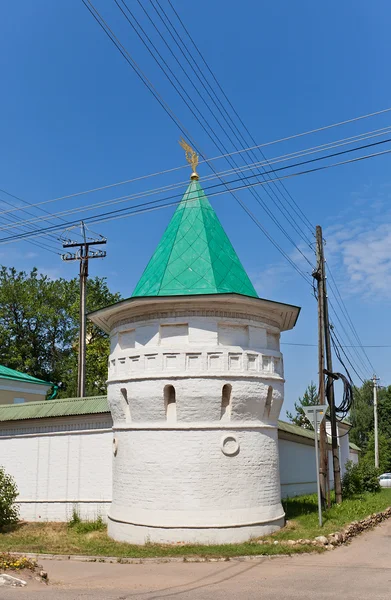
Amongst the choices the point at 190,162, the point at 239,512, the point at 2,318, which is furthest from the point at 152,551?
the point at 2,318

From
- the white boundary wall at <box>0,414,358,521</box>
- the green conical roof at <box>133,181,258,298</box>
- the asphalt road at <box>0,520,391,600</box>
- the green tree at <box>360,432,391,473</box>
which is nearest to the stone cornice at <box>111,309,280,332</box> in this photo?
the green conical roof at <box>133,181,258,298</box>

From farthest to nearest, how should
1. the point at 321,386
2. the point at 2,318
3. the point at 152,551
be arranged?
the point at 2,318
the point at 321,386
the point at 152,551

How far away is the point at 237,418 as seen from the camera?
43.6ft

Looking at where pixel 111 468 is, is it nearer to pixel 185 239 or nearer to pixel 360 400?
pixel 185 239

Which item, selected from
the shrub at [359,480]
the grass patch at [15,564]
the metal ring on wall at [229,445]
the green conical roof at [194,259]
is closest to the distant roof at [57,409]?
the green conical roof at [194,259]

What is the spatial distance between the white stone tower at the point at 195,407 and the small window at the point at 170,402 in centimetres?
2

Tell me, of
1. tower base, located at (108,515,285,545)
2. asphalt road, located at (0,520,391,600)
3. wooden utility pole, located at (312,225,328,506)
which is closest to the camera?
asphalt road, located at (0,520,391,600)

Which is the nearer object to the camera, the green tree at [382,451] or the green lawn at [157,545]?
the green lawn at [157,545]

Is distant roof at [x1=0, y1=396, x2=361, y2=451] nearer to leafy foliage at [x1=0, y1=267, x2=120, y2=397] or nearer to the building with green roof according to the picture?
the building with green roof

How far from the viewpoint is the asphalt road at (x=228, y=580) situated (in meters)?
8.54

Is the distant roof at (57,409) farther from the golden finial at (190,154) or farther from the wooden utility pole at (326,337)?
the golden finial at (190,154)

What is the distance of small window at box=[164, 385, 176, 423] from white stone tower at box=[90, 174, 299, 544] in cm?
2

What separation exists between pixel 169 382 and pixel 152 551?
3718 millimetres

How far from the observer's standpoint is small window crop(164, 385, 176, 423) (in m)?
13.2
